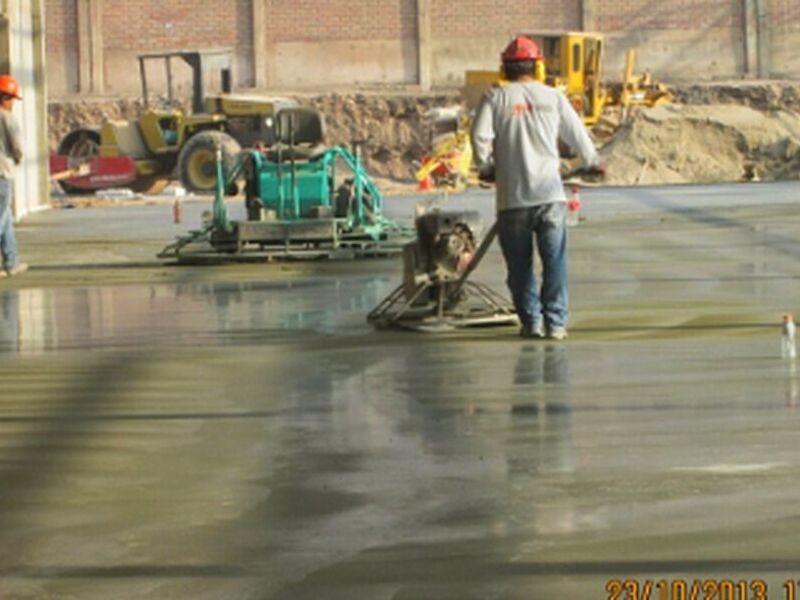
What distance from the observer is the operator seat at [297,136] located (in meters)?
21.5

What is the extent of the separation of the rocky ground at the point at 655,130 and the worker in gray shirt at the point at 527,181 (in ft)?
101

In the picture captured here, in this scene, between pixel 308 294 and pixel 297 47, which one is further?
pixel 297 47

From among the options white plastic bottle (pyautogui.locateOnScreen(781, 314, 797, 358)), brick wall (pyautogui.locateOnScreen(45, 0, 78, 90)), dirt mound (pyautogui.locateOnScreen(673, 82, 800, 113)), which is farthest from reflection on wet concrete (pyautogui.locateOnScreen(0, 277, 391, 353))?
brick wall (pyautogui.locateOnScreen(45, 0, 78, 90))

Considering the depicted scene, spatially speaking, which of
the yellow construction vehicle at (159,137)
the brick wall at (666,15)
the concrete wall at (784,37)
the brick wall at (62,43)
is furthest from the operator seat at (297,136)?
the concrete wall at (784,37)

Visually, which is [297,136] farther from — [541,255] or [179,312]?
[541,255]

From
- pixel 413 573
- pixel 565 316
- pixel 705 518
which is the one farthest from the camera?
pixel 565 316

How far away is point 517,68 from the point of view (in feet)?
43.8

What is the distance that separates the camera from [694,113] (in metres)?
47.6

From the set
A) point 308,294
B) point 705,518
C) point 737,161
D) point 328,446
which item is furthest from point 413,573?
point 737,161

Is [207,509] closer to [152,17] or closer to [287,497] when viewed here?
[287,497]

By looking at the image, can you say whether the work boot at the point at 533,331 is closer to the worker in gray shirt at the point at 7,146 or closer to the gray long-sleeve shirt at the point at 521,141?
the gray long-sleeve shirt at the point at 521,141

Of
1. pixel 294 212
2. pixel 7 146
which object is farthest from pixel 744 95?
pixel 7 146

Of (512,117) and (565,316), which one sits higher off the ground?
(512,117)

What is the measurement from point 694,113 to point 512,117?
115 feet
